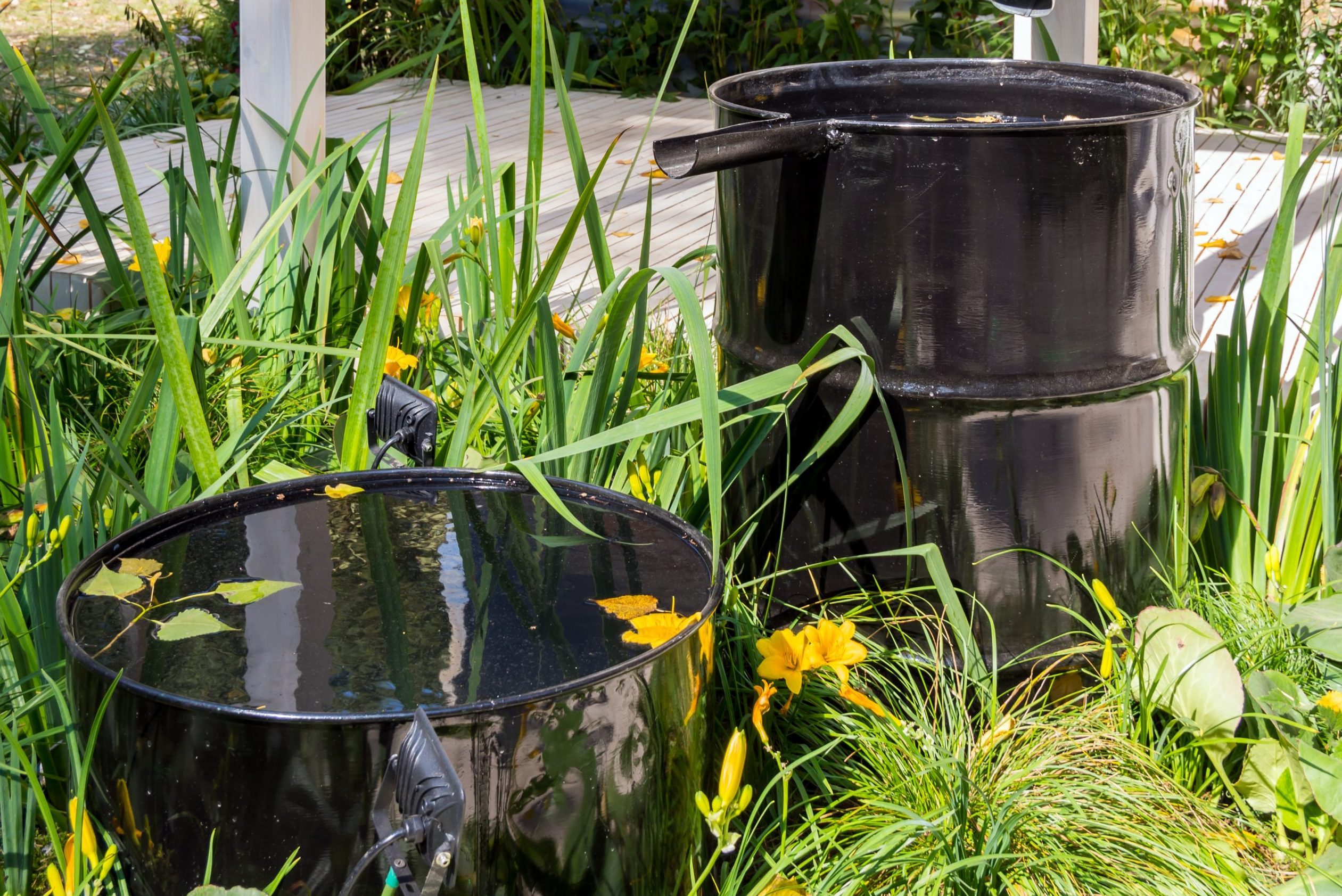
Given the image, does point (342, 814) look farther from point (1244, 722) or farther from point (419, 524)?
point (1244, 722)

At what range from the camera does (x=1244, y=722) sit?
1.43 metres

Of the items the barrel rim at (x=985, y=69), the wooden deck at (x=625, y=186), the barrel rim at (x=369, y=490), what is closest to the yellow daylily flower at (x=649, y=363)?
the wooden deck at (x=625, y=186)

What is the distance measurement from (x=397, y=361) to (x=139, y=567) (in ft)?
2.27

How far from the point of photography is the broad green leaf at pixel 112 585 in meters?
1.04

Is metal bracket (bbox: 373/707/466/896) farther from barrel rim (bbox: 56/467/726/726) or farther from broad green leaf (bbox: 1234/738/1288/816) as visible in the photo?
broad green leaf (bbox: 1234/738/1288/816)

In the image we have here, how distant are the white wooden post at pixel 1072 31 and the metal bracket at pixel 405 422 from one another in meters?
1.58

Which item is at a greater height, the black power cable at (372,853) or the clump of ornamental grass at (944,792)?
the black power cable at (372,853)

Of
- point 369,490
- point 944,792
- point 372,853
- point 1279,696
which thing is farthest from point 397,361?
point 1279,696

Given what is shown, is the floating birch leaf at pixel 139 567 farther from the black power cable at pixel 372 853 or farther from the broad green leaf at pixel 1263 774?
the broad green leaf at pixel 1263 774

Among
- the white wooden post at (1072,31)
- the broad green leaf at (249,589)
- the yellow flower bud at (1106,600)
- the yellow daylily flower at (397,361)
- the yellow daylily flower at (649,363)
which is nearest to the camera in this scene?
the broad green leaf at (249,589)

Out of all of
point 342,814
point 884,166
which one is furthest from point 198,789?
point 884,166

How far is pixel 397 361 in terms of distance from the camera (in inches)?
68.2

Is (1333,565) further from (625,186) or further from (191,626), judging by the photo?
(625,186)

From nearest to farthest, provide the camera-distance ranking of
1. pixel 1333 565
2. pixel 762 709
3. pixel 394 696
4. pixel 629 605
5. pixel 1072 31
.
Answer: pixel 394 696 → pixel 629 605 → pixel 762 709 → pixel 1333 565 → pixel 1072 31
